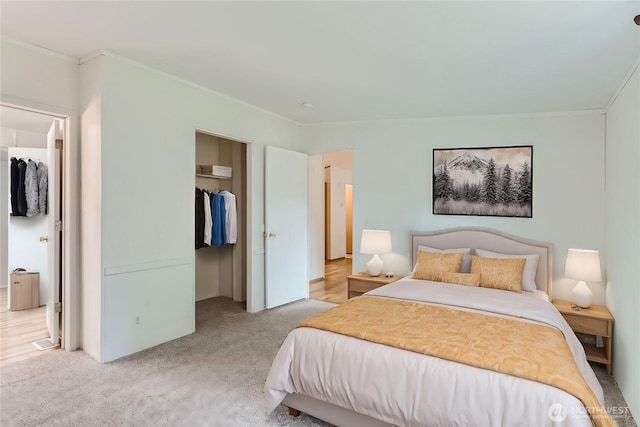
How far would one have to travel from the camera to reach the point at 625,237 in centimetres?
266

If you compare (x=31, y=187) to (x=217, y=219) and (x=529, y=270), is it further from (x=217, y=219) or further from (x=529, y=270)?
(x=529, y=270)

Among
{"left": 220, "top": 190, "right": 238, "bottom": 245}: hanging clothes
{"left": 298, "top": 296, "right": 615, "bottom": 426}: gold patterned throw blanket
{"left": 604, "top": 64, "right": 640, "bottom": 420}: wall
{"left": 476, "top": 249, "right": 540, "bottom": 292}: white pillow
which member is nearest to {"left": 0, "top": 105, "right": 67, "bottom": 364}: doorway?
{"left": 220, "top": 190, "right": 238, "bottom": 245}: hanging clothes

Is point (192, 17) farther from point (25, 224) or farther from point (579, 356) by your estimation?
point (25, 224)

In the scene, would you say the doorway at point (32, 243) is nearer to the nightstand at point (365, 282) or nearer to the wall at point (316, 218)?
the nightstand at point (365, 282)

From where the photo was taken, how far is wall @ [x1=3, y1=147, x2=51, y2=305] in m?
4.73

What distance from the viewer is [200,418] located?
2262mm

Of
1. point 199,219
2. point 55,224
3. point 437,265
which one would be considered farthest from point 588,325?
point 55,224

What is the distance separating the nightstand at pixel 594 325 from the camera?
3029 millimetres

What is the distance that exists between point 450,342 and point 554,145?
9.87 ft

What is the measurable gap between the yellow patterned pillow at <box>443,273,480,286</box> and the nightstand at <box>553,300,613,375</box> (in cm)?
77

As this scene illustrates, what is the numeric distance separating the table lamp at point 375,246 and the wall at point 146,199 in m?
2.11

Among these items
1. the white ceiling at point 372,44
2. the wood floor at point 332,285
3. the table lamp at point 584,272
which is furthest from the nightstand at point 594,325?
the wood floor at point 332,285

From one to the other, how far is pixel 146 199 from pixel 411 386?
2.75 metres

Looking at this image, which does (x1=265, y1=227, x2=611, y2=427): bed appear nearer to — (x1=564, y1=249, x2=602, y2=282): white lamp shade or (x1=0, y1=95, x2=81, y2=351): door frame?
(x1=564, y1=249, x2=602, y2=282): white lamp shade
